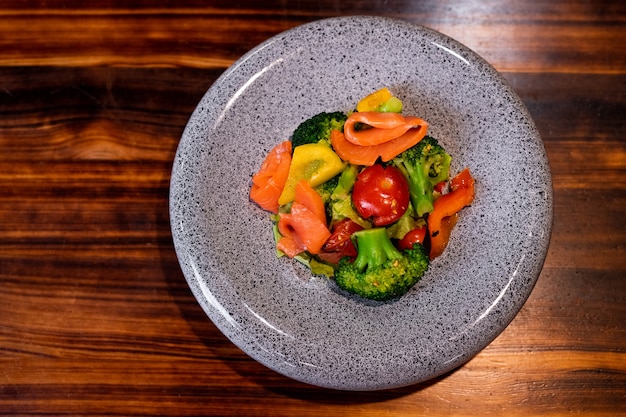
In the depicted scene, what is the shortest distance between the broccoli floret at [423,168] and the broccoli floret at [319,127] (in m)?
0.19

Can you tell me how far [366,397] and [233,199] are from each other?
2.19 feet

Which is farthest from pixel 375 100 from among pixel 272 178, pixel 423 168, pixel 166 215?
pixel 166 215

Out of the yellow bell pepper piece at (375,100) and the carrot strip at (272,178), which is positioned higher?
the yellow bell pepper piece at (375,100)

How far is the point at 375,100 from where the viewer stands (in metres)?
1.79

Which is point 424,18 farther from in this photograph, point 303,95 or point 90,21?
point 90,21

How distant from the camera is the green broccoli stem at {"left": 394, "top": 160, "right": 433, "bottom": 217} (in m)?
1.73

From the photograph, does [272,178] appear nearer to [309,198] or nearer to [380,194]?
[309,198]

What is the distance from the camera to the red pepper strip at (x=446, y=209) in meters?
1.70

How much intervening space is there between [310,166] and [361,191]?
153 mm

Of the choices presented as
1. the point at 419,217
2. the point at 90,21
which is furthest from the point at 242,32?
the point at 419,217

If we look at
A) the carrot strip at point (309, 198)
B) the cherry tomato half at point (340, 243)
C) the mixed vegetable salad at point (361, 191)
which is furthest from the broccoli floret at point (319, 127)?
the cherry tomato half at point (340, 243)

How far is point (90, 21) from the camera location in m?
2.28

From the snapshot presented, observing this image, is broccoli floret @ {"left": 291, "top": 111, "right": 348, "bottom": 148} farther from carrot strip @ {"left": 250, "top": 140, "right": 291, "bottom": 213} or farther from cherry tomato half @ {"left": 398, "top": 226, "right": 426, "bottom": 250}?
cherry tomato half @ {"left": 398, "top": 226, "right": 426, "bottom": 250}

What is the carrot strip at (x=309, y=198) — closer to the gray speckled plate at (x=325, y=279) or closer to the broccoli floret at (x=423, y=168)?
the gray speckled plate at (x=325, y=279)
